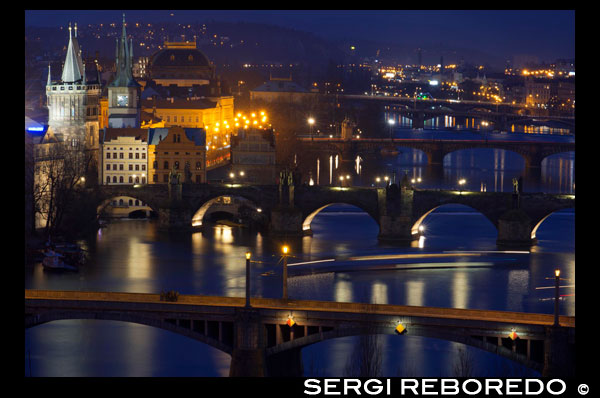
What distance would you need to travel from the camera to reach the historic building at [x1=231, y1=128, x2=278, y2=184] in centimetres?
5700

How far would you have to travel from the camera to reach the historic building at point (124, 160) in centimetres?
5231

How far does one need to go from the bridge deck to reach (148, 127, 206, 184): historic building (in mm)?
26382

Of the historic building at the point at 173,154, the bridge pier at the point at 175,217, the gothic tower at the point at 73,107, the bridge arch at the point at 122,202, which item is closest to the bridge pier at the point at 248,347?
the bridge pier at the point at 175,217

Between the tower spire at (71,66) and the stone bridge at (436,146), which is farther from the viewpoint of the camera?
the stone bridge at (436,146)

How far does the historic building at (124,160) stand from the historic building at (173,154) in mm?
308

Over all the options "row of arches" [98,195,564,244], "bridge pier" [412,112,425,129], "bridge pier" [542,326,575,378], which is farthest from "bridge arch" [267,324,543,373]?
"bridge pier" [412,112,425,129]

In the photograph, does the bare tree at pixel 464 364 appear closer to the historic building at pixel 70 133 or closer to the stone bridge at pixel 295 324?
the stone bridge at pixel 295 324

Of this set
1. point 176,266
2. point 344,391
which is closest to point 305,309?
point 344,391

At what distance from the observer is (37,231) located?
4353 centimetres

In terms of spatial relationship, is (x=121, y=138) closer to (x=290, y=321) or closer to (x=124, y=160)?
(x=124, y=160)

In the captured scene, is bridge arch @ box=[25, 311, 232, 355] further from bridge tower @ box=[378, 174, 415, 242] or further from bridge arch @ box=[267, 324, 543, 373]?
bridge tower @ box=[378, 174, 415, 242]

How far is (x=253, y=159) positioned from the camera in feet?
189

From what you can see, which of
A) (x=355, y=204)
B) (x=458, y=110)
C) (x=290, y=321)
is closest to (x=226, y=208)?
(x=355, y=204)
